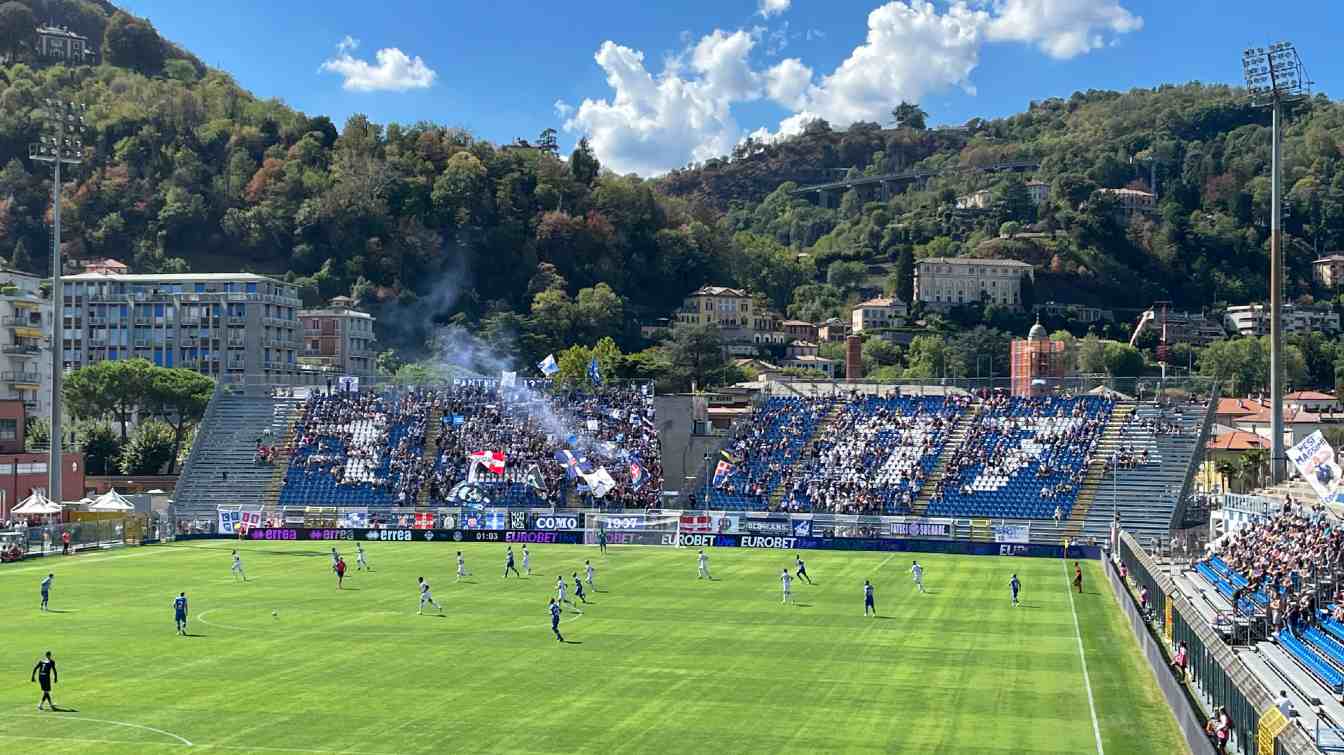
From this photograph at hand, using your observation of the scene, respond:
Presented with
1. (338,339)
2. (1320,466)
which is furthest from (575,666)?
(338,339)

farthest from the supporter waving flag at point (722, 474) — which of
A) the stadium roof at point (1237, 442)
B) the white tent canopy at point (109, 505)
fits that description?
the stadium roof at point (1237, 442)

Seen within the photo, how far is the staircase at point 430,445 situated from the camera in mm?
85562

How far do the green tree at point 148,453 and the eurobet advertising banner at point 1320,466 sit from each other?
277 ft

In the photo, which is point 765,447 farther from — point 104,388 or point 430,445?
point 104,388

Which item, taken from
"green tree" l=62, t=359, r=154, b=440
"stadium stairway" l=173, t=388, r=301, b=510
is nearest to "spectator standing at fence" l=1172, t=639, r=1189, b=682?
"stadium stairway" l=173, t=388, r=301, b=510

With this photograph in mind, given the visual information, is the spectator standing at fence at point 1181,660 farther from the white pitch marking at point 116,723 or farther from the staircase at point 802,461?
the staircase at point 802,461

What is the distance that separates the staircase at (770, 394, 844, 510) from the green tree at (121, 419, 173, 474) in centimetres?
4937

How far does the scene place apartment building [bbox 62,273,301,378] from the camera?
487ft

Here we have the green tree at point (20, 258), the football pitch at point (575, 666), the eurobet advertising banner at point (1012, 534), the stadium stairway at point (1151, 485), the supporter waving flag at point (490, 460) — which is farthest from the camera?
the green tree at point (20, 258)

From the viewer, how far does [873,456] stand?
3233 inches

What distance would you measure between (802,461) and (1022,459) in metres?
13.0

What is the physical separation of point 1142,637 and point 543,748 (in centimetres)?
2022

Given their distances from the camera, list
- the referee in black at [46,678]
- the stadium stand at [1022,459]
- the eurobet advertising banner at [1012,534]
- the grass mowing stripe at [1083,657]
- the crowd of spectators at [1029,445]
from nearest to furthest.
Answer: the grass mowing stripe at [1083,657], the referee in black at [46,678], the eurobet advertising banner at [1012,534], the stadium stand at [1022,459], the crowd of spectators at [1029,445]

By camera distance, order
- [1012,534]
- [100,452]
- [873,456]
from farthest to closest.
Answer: [100,452], [873,456], [1012,534]
